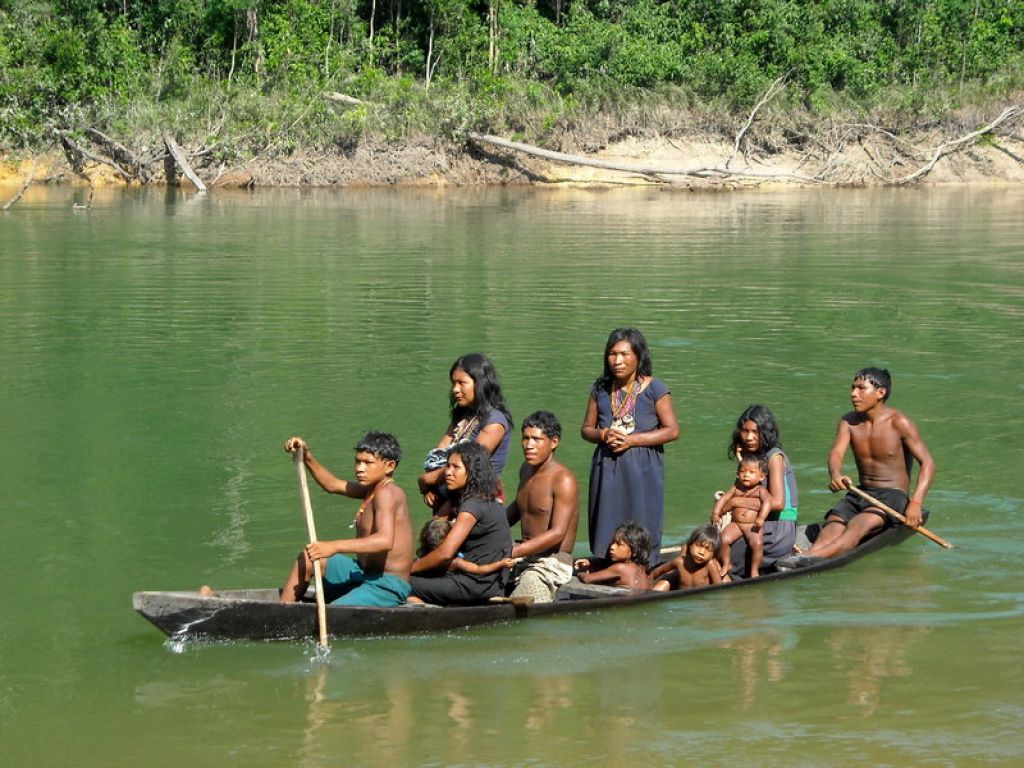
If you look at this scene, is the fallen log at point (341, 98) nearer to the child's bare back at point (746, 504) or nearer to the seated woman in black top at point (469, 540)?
the child's bare back at point (746, 504)

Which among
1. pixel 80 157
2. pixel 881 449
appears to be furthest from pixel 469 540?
pixel 80 157

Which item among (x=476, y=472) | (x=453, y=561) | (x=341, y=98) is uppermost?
(x=341, y=98)

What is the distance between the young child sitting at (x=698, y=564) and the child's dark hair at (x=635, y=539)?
0.62ft

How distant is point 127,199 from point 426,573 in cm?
2639

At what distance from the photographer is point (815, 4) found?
40.9m

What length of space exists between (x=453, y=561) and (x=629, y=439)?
120 centimetres

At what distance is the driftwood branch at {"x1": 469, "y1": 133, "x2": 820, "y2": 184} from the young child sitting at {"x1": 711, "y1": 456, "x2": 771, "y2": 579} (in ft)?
91.4

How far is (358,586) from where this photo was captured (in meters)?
6.99

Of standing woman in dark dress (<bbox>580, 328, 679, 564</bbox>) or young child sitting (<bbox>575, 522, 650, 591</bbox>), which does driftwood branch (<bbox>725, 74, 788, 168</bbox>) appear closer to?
standing woman in dark dress (<bbox>580, 328, 679, 564</bbox>)

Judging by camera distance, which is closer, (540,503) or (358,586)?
(358,586)

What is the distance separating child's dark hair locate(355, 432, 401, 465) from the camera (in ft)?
22.0

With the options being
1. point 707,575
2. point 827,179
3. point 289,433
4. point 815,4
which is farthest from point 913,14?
point 707,575

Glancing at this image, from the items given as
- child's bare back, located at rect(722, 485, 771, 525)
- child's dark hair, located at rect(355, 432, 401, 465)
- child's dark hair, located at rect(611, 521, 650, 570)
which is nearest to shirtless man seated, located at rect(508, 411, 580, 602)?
child's dark hair, located at rect(611, 521, 650, 570)

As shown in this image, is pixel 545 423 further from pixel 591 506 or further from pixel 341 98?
pixel 341 98
